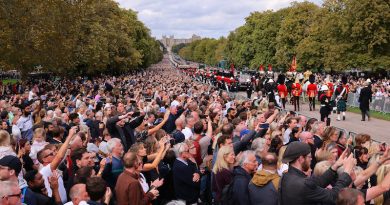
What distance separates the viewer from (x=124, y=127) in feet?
34.4

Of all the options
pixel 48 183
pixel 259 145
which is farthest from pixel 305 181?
pixel 48 183

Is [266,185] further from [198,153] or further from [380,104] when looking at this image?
[380,104]

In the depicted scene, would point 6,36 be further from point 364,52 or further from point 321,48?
point 321,48

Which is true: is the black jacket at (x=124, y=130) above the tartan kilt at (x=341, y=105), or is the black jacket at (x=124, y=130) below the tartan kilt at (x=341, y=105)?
above

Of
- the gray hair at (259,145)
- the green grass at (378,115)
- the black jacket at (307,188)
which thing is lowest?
the green grass at (378,115)

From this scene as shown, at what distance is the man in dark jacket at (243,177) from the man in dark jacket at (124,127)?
12.2 ft

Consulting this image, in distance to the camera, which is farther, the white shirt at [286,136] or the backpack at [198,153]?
the white shirt at [286,136]

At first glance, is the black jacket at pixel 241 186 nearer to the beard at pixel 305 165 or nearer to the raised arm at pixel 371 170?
the beard at pixel 305 165

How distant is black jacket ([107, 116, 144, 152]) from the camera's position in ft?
32.9

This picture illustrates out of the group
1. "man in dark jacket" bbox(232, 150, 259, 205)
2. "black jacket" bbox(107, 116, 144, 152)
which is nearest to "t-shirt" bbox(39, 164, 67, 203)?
"man in dark jacket" bbox(232, 150, 259, 205)

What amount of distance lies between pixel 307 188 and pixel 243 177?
50.6 inches

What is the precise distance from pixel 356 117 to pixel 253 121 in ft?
56.3

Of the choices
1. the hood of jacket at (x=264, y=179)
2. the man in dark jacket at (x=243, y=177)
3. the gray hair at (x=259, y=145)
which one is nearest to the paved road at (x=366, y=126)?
the gray hair at (x=259, y=145)

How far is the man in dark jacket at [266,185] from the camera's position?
6.13 metres
